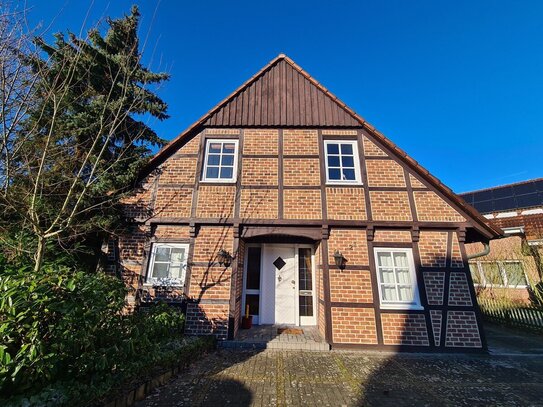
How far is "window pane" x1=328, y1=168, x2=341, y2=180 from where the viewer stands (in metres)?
7.08

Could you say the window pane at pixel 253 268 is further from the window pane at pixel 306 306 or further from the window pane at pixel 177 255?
the window pane at pixel 177 255

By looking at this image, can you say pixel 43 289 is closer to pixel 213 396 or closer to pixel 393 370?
pixel 213 396

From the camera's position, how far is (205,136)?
7586mm

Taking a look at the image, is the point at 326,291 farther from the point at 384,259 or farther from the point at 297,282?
the point at 384,259

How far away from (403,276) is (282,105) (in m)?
5.99

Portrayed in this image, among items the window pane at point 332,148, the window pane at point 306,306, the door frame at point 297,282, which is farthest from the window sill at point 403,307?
the window pane at point 332,148

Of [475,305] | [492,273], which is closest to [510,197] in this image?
[492,273]

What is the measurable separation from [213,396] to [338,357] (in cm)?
281

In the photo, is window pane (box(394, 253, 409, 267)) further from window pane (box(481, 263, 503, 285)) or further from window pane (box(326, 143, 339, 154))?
window pane (box(481, 263, 503, 285))

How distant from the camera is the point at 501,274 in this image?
11.6 meters

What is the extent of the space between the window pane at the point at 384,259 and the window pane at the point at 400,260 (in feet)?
0.50

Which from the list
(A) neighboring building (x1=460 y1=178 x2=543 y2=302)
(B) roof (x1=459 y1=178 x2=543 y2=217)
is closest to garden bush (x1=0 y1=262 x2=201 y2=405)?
(A) neighboring building (x1=460 y1=178 x2=543 y2=302)

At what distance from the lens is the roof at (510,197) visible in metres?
13.6

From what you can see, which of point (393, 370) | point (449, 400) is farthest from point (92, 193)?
point (449, 400)
